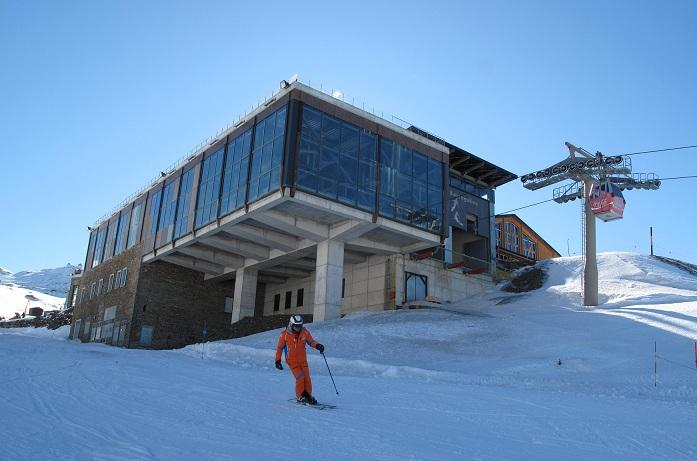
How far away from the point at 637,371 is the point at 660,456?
928cm

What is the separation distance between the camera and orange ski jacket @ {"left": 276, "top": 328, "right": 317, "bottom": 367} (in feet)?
32.9

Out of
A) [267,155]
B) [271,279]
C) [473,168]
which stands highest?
[473,168]

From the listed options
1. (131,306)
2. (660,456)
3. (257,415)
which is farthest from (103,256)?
(660,456)

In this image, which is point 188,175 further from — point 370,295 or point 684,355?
point 684,355

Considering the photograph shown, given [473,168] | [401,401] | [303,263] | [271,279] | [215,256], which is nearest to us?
[401,401]

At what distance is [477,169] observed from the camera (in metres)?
43.2

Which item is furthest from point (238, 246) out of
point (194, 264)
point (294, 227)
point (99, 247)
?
point (99, 247)

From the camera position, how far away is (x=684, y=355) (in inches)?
658

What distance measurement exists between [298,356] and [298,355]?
0.07 feet

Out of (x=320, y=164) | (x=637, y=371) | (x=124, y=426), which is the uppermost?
(x=320, y=164)

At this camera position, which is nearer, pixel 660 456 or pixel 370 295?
pixel 660 456

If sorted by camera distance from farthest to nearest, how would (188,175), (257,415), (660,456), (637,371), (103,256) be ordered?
(103,256) < (188,175) < (637,371) < (257,415) < (660,456)

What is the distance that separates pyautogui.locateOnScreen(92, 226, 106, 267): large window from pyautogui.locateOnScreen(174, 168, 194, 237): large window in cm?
1506

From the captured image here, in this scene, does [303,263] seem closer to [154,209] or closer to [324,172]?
[324,172]
